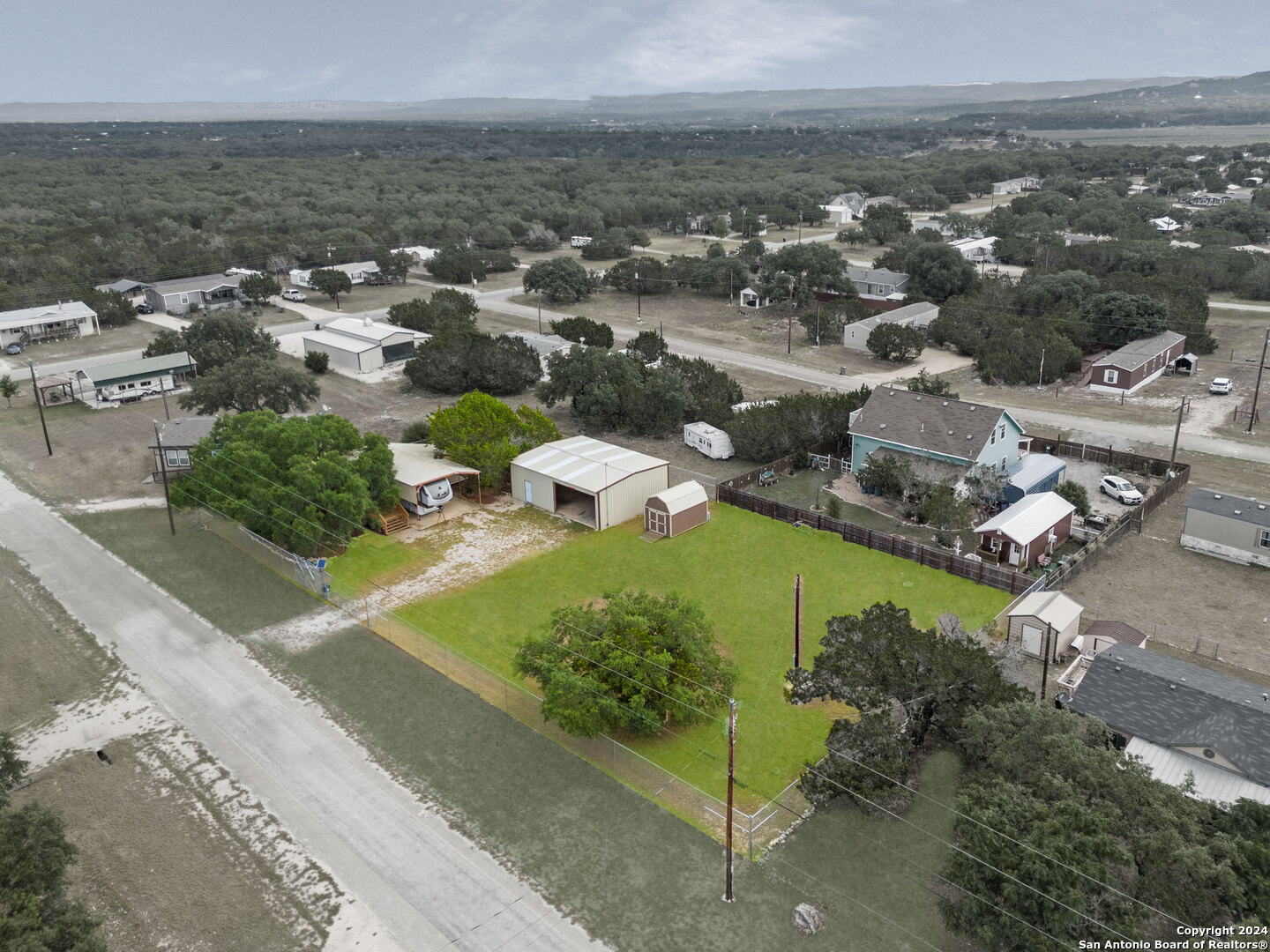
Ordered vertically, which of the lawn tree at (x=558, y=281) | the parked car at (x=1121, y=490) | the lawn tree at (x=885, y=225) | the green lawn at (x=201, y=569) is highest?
the lawn tree at (x=885, y=225)

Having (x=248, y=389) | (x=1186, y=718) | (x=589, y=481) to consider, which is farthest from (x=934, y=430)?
(x=248, y=389)

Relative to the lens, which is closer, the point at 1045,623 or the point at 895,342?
the point at 1045,623

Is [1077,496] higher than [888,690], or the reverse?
[888,690]

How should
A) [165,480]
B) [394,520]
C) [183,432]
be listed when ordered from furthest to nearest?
[183,432], [165,480], [394,520]

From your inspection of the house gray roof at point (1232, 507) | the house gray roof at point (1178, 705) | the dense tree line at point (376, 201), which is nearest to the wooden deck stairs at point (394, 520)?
the house gray roof at point (1178, 705)

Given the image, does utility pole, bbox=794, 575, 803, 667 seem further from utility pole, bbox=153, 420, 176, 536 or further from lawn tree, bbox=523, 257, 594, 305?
lawn tree, bbox=523, 257, 594, 305

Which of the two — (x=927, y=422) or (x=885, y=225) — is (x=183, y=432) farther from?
(x=885, y=225)

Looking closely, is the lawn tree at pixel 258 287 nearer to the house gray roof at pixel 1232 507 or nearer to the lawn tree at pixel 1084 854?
the house gray roof at pixel 1232 507
